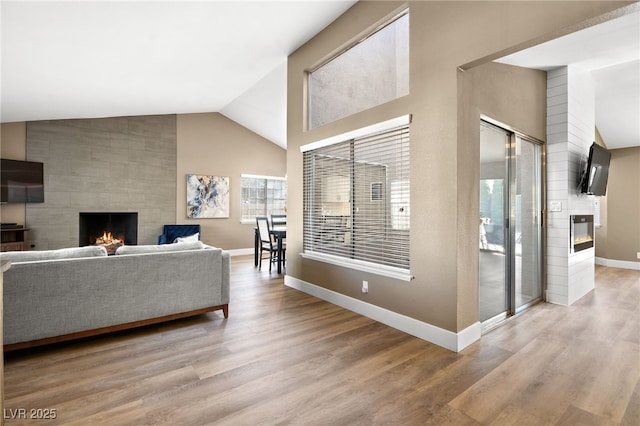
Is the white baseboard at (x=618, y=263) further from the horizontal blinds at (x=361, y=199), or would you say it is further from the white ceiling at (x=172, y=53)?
the horizontal blinds at (x=361, y=199)

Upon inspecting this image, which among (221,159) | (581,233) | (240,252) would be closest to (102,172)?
(221,159)

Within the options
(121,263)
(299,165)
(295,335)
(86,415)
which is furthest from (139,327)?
(299,165)

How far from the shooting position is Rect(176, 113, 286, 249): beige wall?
6.95m

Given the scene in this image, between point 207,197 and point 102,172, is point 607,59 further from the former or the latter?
point 102,172

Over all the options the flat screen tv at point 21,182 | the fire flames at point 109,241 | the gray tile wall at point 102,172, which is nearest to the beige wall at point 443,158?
the gray tile wall at point 102,172

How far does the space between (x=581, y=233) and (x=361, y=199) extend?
2.92 m

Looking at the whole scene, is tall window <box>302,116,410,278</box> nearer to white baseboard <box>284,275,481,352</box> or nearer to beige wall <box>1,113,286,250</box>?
white baseboard <box>284,275,481,352</box>

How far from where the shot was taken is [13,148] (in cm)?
512

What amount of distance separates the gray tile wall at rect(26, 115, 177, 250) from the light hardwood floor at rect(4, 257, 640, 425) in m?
4.10

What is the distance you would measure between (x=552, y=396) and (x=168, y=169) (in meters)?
7.11

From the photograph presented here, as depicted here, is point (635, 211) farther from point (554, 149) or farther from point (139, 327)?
point (139, 327)

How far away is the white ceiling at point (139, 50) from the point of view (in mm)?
2762

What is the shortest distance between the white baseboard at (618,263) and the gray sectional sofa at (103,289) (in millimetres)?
7391

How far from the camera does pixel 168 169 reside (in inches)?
266
